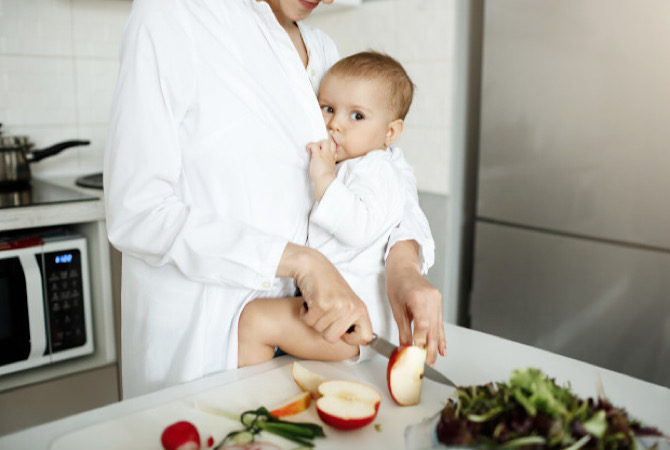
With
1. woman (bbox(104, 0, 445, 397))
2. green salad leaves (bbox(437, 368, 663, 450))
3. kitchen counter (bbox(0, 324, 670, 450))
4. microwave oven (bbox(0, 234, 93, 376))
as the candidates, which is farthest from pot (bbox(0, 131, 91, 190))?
green salad leaves (bbox(437, 368, 663, 450))

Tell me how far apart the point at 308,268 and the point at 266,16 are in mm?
416

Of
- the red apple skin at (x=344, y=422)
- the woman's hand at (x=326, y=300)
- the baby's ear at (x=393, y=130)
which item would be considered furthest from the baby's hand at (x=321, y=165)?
the red apple skin at (x=344, y=422)

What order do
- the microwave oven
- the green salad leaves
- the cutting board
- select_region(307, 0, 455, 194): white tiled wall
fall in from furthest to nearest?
select_region(307, 0, 455, 194): white tiled wall, the microwave oven, the cutting board, the green salad leaves

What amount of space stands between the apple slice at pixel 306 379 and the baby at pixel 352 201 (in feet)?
0.21

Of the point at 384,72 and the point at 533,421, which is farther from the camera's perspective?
the point at 384,72

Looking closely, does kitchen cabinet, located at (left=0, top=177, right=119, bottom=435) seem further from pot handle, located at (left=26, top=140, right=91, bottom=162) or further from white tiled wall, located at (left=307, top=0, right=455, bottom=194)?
white tiled wall, located at (left=307, top=0, right=455, bottom=194)

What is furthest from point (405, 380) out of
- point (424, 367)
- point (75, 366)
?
point (75, 366)

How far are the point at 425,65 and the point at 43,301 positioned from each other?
1417 millimetres

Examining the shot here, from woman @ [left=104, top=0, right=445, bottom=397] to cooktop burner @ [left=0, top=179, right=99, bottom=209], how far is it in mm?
780

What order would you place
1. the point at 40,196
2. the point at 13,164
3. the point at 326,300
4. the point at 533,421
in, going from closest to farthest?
1. the point at 533,421
2. the point at 326,300
3. the point at 40,196
4. the point at 13,164

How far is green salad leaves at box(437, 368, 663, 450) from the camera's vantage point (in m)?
0.49

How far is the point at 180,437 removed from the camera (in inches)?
22.3

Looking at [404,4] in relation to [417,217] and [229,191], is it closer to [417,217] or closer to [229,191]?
[417,217]

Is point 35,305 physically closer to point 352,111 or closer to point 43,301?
point 43,301
